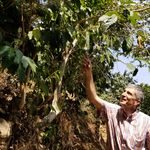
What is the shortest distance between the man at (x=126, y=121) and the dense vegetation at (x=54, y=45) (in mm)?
358

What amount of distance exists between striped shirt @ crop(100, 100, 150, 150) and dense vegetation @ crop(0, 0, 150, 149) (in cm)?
54

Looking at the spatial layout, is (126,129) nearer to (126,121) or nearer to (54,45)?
(126,121)

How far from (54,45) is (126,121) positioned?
104cm

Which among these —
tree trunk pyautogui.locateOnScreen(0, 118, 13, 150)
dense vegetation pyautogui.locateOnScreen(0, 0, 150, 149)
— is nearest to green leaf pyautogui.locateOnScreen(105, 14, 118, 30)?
dense vegetation pyautogui.locateOnScreen(0, 0, 150, 149)

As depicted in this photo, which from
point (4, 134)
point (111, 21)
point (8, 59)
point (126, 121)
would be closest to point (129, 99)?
point (126, 121)

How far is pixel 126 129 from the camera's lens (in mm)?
1599

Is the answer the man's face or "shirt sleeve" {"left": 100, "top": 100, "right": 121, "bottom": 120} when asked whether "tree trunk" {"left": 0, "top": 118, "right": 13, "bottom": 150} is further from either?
the man's face

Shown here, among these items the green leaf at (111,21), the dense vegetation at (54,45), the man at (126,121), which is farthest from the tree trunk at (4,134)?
the green leaf at (111,21)

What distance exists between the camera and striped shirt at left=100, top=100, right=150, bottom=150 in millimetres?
1555

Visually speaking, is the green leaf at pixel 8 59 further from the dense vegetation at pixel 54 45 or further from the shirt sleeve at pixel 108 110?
the shirt sleeve at pixel 108 110

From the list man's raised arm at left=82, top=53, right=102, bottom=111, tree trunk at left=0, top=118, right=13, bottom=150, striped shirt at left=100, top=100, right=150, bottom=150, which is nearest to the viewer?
striped shirt at left=100, top=100, right=150, bottom=150

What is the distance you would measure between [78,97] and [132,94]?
248 cm

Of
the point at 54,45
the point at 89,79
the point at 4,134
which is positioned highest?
the point at 54,45

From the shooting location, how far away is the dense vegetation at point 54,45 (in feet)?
4.06
